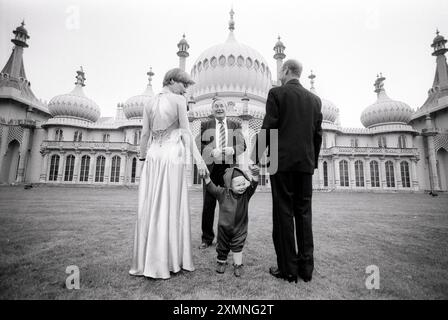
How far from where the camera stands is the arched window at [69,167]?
27.2 m

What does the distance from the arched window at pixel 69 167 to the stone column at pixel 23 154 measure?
5626mm

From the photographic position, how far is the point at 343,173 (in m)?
28.1

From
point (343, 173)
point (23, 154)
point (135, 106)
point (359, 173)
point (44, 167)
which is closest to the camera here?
point (44, 167)

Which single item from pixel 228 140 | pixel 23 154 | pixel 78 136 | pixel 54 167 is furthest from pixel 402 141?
pixel 23 154

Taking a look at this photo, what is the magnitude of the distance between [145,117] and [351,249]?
341 centimetres

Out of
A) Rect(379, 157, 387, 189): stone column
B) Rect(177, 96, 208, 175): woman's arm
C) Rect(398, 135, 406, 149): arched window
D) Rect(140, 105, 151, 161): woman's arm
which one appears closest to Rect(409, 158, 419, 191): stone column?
Rect(379, 157, 387, 189): stone column

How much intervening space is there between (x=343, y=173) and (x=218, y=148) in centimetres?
2833

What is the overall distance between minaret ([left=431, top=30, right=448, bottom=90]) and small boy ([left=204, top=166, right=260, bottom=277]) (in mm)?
42424

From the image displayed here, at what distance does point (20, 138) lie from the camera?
29266 mm

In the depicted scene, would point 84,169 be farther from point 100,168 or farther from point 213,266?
point 213,266

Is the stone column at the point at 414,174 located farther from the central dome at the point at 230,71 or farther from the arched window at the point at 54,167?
the arched window at the point at 54,167

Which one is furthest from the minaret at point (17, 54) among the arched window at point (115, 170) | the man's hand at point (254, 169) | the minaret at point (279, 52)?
the man's hand at point (254, 169)
